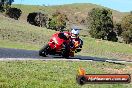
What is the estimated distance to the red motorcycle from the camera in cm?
2538

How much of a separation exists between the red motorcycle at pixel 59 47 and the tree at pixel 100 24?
368 feet

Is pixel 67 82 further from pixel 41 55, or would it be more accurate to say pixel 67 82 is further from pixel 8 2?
pixel 8 2


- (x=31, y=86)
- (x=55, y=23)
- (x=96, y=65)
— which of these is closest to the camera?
(x=31, y=86)

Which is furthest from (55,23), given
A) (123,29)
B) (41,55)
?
(41,55)

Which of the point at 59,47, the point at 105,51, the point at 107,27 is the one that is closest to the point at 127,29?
the point at 107,27

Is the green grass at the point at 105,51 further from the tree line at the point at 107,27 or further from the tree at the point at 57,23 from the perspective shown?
the tree at the point at 57,23

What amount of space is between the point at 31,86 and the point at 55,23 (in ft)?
487

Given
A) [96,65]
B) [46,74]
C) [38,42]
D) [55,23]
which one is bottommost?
[55,23]

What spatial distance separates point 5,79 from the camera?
13.5m

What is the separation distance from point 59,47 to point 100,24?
11776cm

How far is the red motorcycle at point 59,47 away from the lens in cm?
2538

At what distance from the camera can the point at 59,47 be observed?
25.6m

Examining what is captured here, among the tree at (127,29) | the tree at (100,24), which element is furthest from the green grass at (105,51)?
the tree at (127,29)

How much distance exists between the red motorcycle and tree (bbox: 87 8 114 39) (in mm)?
A: 112236
